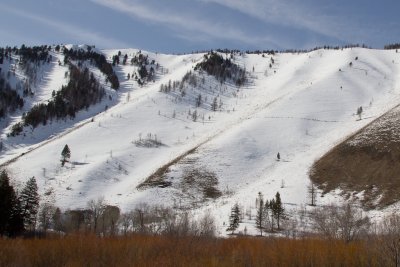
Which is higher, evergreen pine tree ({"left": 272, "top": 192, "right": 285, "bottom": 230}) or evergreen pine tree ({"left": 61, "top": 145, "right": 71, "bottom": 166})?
evergreen pine tree ({"left": 61, "top": 145, "right": 71, "bottom": 166})

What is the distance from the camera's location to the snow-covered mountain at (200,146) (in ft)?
352

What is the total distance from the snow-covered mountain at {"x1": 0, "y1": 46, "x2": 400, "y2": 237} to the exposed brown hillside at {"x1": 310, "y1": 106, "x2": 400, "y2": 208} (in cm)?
387

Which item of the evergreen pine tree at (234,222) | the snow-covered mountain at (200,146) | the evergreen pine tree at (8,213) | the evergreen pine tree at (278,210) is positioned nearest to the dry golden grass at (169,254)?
the evergreen pine tree at (8,213)

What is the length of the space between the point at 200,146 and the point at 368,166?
165 ft

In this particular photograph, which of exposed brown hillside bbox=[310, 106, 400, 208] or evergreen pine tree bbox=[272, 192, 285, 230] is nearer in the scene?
evergreen pine tree bbox=[272, 192, 285, 230]

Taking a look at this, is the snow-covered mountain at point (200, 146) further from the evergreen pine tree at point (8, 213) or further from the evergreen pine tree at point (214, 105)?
the evergreen pine tree at point (8, 213)

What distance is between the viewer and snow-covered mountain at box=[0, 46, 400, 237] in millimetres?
107375

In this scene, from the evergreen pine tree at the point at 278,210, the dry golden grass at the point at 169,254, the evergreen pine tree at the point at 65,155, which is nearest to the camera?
the dry golden grass at the point at 169,254

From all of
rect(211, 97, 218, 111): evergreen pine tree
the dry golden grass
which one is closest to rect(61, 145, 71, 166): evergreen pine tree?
rect(211, 97, 218, 111): evergreen pine tree

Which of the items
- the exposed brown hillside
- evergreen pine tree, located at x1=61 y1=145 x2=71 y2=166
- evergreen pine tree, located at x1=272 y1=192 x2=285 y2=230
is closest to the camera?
evergreen pine tree, located at x1=272 y1=192 x2=285 y2=230

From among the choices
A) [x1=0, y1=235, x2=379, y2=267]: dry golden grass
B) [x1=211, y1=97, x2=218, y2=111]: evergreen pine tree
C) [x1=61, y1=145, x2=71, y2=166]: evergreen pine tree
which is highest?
[x1=211, y1=97, x2=218, y2=111]: evergreen pine tree

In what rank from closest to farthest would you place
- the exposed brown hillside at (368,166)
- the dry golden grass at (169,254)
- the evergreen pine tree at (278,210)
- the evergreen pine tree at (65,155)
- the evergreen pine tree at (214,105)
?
the dry golden grass at (169,254) < the evergreen pine tree at (278,210) < the exposed brown hillside at (368,166) < the evergreen pine tree at (65,155) < the evergreen pine tree at (214,105)

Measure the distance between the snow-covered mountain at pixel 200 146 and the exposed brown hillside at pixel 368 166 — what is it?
3874 millimetres

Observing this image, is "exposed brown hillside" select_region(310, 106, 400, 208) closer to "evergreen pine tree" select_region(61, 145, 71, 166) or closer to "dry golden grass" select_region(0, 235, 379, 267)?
"dry golden grass" select_region(0, 235, 379, 267)
